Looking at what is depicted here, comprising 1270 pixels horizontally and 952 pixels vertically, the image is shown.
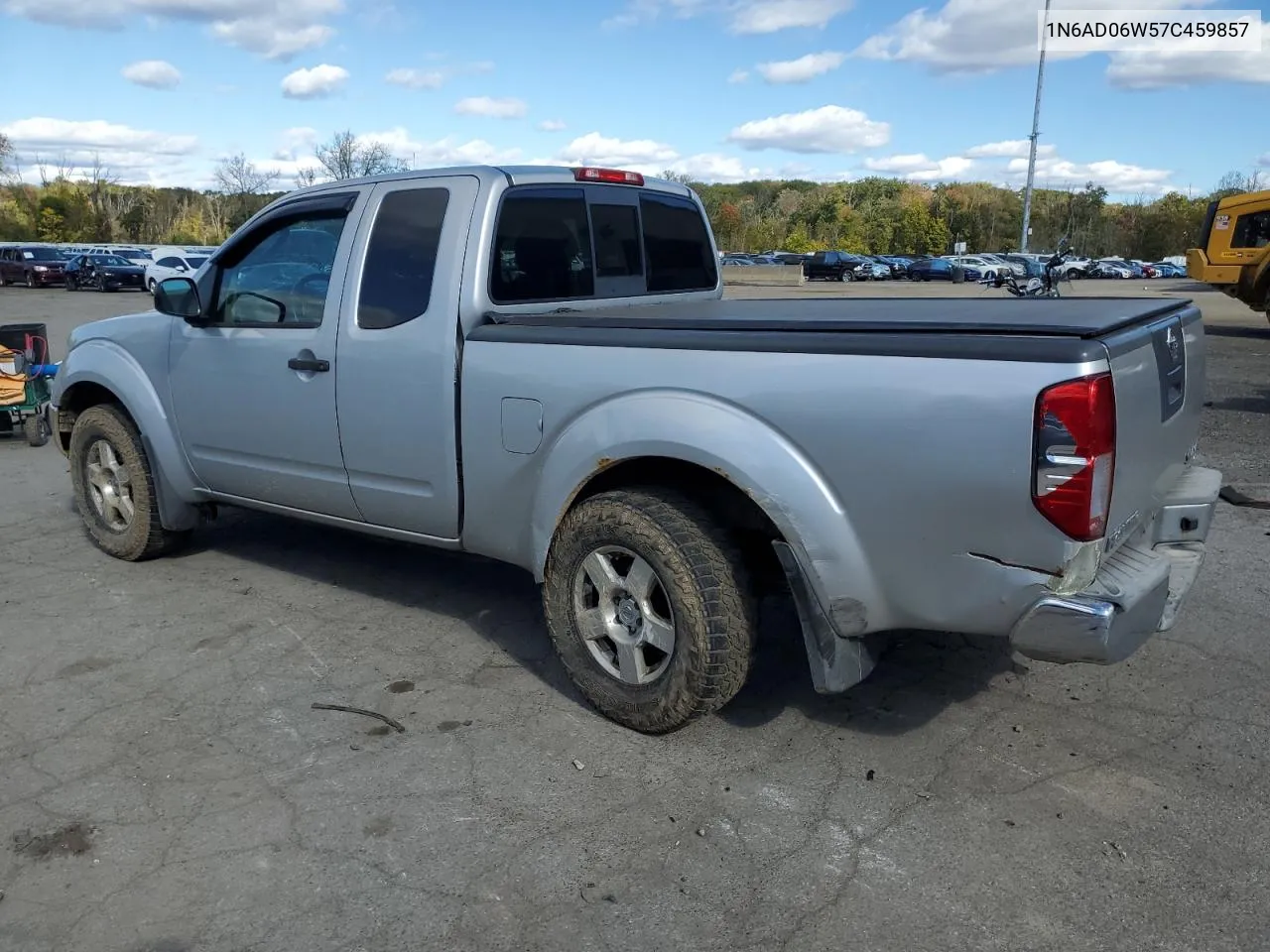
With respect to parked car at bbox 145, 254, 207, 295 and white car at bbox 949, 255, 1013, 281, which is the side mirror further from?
white car at bbox 949, 255, 1013, 281

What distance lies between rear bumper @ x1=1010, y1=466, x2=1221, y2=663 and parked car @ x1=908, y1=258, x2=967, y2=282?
182ft

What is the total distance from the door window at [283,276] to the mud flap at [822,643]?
2427 mm

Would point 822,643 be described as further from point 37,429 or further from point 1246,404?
point 1246,404

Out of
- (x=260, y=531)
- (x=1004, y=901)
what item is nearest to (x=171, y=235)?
(x=260, y=531)

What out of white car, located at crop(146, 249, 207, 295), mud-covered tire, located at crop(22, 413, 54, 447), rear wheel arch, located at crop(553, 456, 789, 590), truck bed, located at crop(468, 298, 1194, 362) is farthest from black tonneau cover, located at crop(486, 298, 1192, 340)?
white car, located at crop(146, 249, 207, 295)

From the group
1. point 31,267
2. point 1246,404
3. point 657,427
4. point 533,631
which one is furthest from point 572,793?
point 31,267

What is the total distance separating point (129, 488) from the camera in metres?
5.56

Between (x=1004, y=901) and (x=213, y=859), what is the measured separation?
85.8 inches

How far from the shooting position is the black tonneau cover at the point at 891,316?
2953 millimetres

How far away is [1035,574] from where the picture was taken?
9.24 feet

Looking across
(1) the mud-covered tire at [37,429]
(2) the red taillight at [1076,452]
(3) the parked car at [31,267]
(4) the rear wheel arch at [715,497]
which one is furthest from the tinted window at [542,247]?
(3) the parked car at [31,267]

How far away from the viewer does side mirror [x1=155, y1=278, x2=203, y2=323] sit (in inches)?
192

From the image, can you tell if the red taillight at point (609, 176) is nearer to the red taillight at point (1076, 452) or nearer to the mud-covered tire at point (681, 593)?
the mud-covered tire at point (681, 593)

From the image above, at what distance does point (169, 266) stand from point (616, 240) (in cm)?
3422
